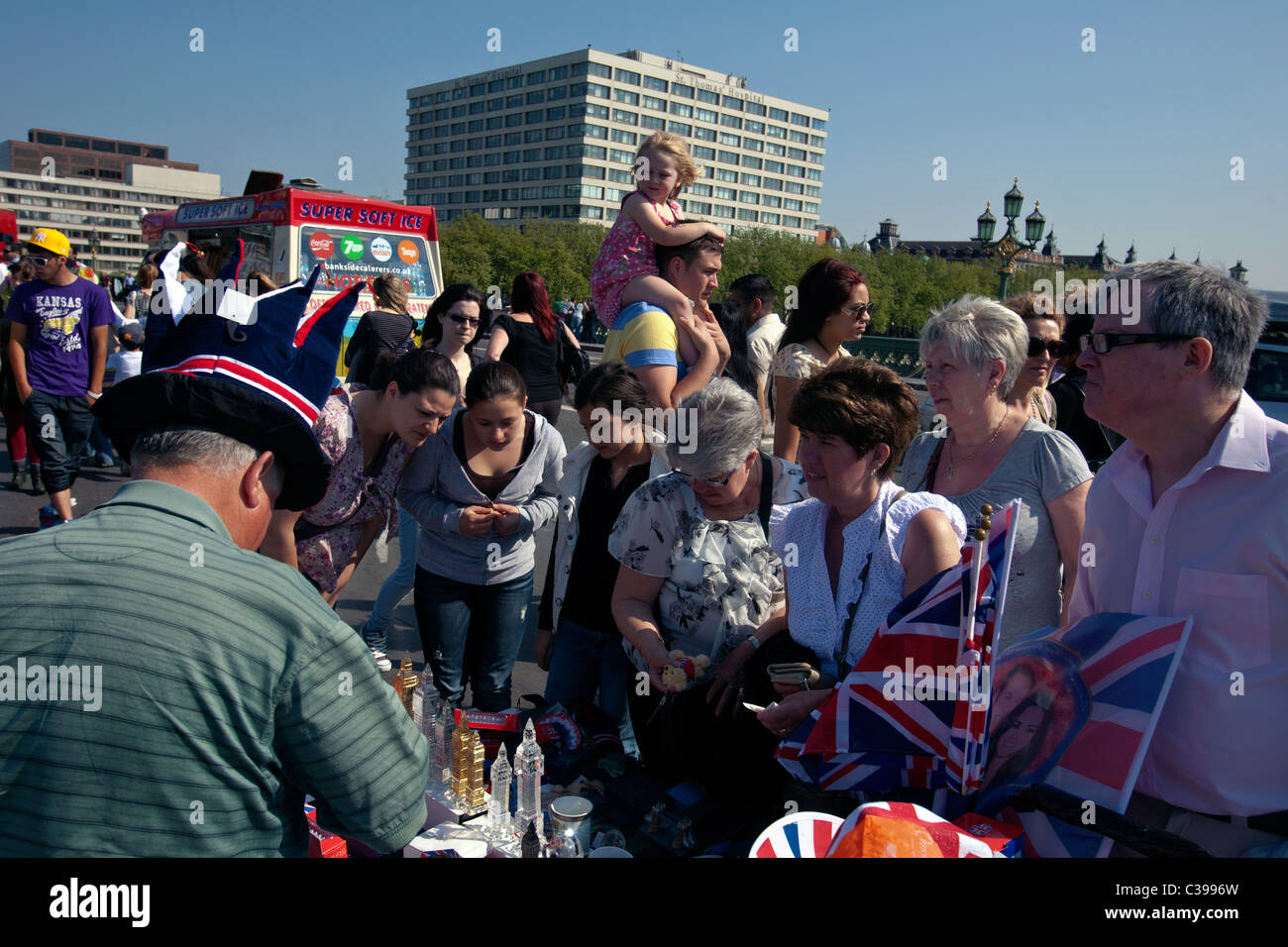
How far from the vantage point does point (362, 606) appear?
231 inches

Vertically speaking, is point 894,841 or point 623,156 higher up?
point 623,156

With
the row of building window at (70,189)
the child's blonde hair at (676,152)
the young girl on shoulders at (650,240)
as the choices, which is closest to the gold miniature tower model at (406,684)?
the young girl on shoulders at (650,240)

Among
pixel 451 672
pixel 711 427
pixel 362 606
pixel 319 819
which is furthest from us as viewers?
pixel 362 606

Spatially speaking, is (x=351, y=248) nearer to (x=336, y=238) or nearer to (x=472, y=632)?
(x=336, y=238)

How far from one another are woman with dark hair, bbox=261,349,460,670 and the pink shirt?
2612mm

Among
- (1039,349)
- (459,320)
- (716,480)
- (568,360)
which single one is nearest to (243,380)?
(716,480)

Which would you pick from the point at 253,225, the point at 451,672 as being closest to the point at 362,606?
the point at 451,672

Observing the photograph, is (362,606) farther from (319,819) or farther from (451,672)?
(319,819)

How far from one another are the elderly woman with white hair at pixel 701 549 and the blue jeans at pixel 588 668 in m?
0.60

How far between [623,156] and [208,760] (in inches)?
4219

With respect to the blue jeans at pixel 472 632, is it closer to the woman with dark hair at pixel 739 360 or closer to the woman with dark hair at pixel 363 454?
the woman with dark hair at pixel 363 454

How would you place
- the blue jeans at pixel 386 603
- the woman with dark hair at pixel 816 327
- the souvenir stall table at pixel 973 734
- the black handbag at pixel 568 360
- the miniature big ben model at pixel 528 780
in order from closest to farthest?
1. the souvenir stall table at pixel 973 734
2. the miniature big ben model at pixel 528 780
3. the woman with dark hair at pixel 816 327
4. the blue jeans at pixel 386 603
5. the black handbag at pixel 568 360

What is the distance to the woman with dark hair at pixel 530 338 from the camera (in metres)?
6.79

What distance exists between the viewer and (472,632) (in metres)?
3.93
